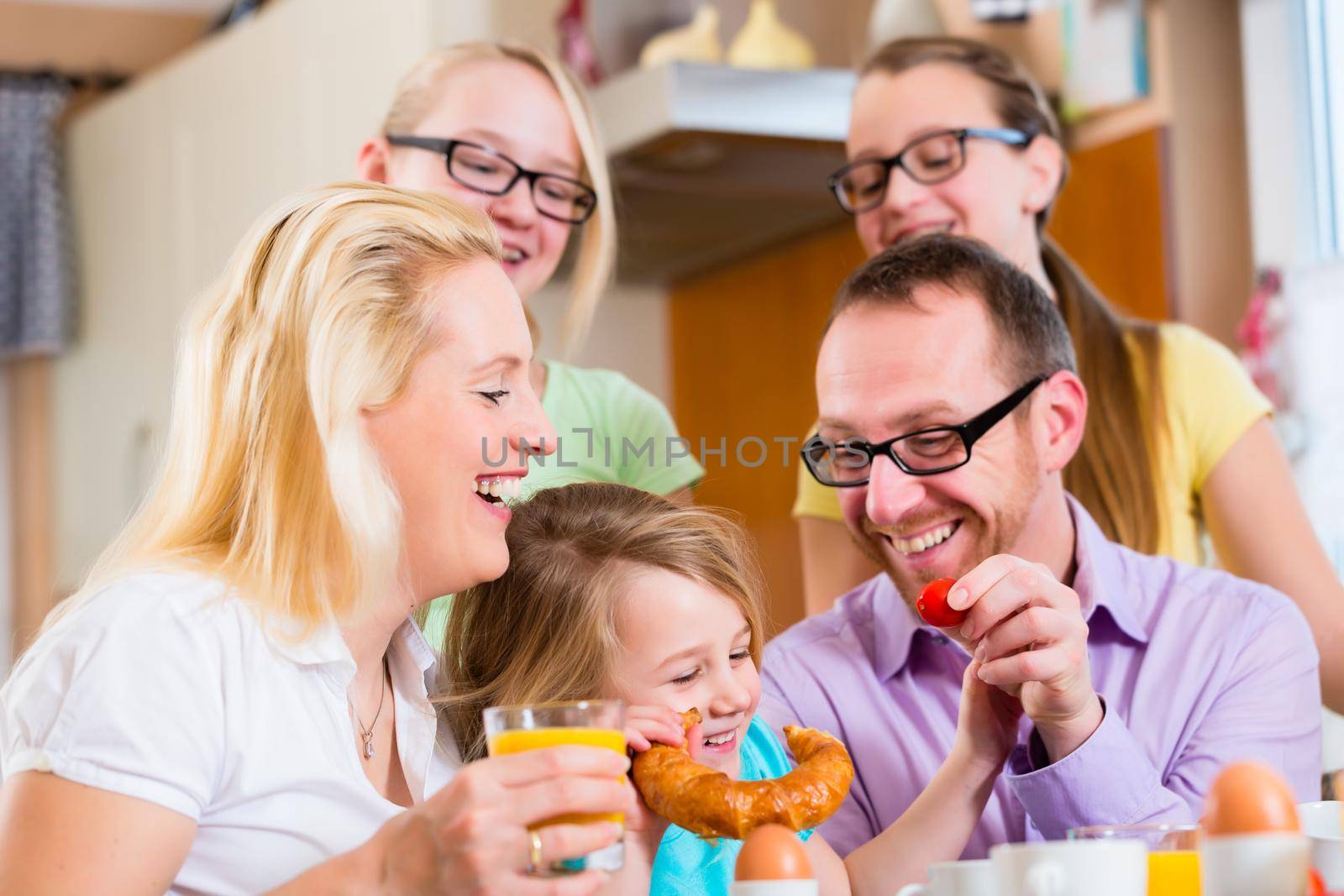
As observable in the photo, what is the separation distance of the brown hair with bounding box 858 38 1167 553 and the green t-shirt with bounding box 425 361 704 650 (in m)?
0.49

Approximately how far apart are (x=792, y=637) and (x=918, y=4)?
66.4 inches

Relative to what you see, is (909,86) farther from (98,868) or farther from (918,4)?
(98,868)

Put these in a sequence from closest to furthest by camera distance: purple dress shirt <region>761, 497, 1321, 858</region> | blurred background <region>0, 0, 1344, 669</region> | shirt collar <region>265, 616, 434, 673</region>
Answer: shirt collar <region>265, 616, 434, 673</region>, purple dress shirt <region>761, 497, 1321, 858</region>, blurred background <region>0, 0, 1344, 669</region>

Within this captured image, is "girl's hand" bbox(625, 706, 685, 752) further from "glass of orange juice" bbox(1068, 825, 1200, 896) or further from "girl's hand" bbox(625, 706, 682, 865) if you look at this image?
"glass of orange juice" bbox(1068, 825, 1200, 896)

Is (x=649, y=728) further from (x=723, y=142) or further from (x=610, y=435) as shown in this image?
(x=723, y=142)

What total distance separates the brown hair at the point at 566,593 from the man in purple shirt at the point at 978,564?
0.51ft

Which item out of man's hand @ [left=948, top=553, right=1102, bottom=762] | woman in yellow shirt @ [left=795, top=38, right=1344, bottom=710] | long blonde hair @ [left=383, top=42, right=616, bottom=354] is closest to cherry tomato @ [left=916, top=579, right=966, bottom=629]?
man's hand @ [left=948, top=553, right=1102, bottom=762]

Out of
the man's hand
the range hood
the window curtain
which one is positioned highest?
the window curtain

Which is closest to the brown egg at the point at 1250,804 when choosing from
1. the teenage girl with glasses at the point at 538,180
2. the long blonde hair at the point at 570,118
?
the teenage girl with glasses at the point at 538,180

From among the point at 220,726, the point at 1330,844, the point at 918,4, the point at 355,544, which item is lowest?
the point at 1330,844

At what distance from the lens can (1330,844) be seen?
95 centimetres

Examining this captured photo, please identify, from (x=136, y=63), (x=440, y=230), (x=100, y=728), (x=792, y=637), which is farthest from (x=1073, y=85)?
(x=136, y=63)

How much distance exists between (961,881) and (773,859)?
12cm

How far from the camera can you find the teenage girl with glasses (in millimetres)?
Answer: 1865
